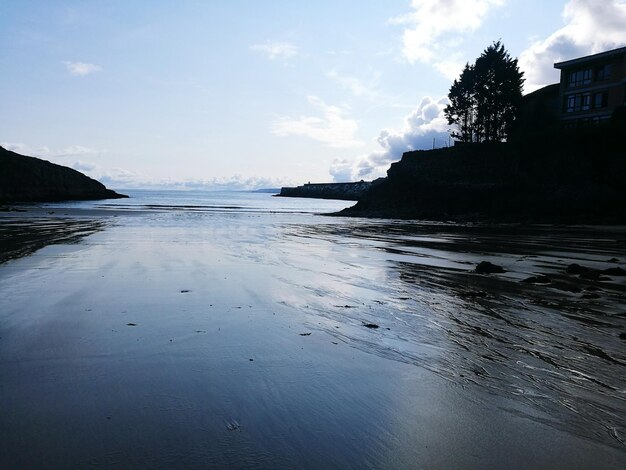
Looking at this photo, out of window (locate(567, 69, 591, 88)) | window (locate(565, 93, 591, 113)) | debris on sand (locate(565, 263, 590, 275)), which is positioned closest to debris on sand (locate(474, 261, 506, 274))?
debris on sand (locate(565, 263, 590, 275))

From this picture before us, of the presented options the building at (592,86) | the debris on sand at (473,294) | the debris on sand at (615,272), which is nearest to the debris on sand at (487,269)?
the debris on sand at (615,272)

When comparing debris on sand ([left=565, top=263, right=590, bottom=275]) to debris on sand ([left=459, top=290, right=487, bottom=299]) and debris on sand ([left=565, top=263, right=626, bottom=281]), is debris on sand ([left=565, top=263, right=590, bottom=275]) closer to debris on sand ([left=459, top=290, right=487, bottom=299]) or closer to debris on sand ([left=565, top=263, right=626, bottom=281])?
debris on sand ([left=565, top=263, right=626, bottom=281])

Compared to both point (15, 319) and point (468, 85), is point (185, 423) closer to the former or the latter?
point (15, 319)

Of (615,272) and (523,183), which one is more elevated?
(523,183)

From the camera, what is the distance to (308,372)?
5051 mm

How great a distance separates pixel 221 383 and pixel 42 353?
2502 mm

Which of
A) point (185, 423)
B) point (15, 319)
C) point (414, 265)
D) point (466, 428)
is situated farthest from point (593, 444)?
point (414, 265)

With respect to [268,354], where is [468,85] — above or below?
above

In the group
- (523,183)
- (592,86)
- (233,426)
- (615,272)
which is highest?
(592,86)

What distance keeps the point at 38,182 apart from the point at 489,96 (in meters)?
73.0

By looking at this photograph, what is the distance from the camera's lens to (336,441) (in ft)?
11.7

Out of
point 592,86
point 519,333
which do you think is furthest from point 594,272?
point 592,86

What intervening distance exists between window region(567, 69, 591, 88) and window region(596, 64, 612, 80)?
3.41 feet

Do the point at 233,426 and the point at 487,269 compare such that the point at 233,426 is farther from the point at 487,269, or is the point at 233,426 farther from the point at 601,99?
the point at 601,99
